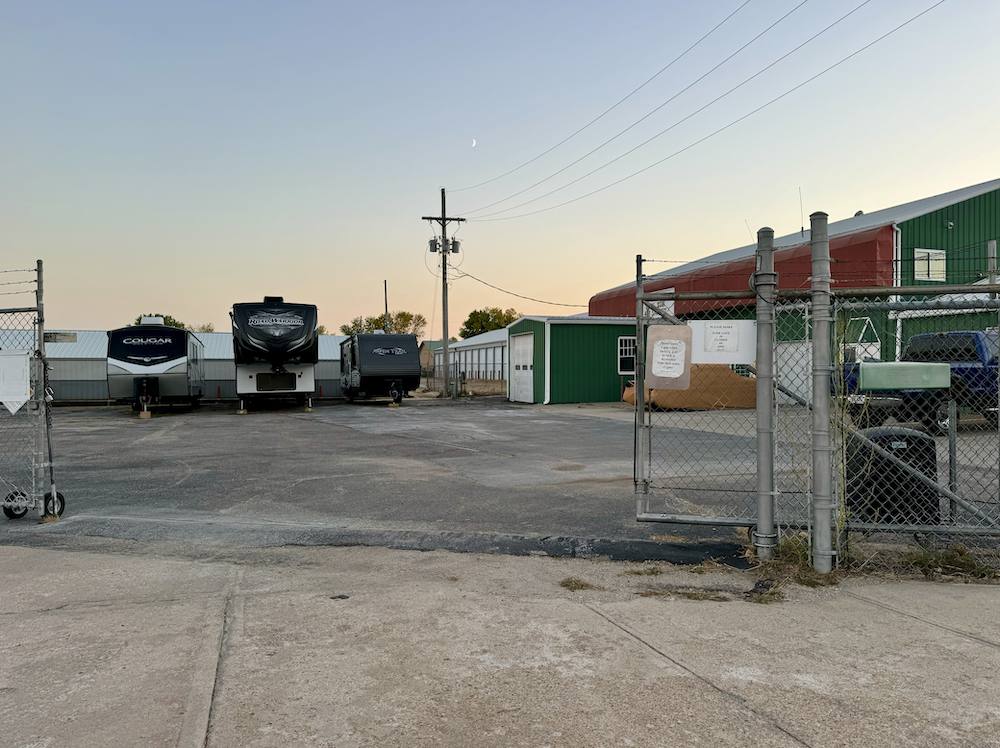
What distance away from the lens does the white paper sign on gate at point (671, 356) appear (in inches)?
209

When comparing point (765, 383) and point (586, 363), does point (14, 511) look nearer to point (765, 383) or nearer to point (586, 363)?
point (765, 383)

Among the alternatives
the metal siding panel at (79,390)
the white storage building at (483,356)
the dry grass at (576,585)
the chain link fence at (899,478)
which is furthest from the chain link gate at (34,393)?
the white storage building at (483,356)

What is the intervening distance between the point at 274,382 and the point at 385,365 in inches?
183

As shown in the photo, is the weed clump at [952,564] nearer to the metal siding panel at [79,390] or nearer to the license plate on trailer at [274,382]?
the license plate on trailer at [274,382]

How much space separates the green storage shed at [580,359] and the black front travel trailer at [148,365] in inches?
515

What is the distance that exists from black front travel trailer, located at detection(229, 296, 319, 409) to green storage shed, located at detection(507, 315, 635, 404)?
8.96m

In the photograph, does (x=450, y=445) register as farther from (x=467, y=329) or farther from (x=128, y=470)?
(x=467, y=329)

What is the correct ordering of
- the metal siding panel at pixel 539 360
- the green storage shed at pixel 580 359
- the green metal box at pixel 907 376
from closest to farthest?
the green metal box at pixel 907 376
the green storage shed at pixel 580 359
the metal siding panel at pixel 539 360

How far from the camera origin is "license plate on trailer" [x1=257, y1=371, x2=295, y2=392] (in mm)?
24172

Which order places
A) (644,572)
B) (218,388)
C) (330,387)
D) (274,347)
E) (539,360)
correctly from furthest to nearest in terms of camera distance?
(330,387)
(218,388)
(539,360)
(274,347)
(644,572)

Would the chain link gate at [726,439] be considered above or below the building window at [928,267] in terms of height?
below

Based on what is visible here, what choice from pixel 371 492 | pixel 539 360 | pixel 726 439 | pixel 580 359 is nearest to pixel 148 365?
pixel 539 360

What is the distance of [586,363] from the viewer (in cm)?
2839

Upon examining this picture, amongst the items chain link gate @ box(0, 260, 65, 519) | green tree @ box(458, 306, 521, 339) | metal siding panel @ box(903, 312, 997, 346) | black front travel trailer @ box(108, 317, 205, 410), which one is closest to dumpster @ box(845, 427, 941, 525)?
chain link gate @ box(0, 260, 65, 519)
